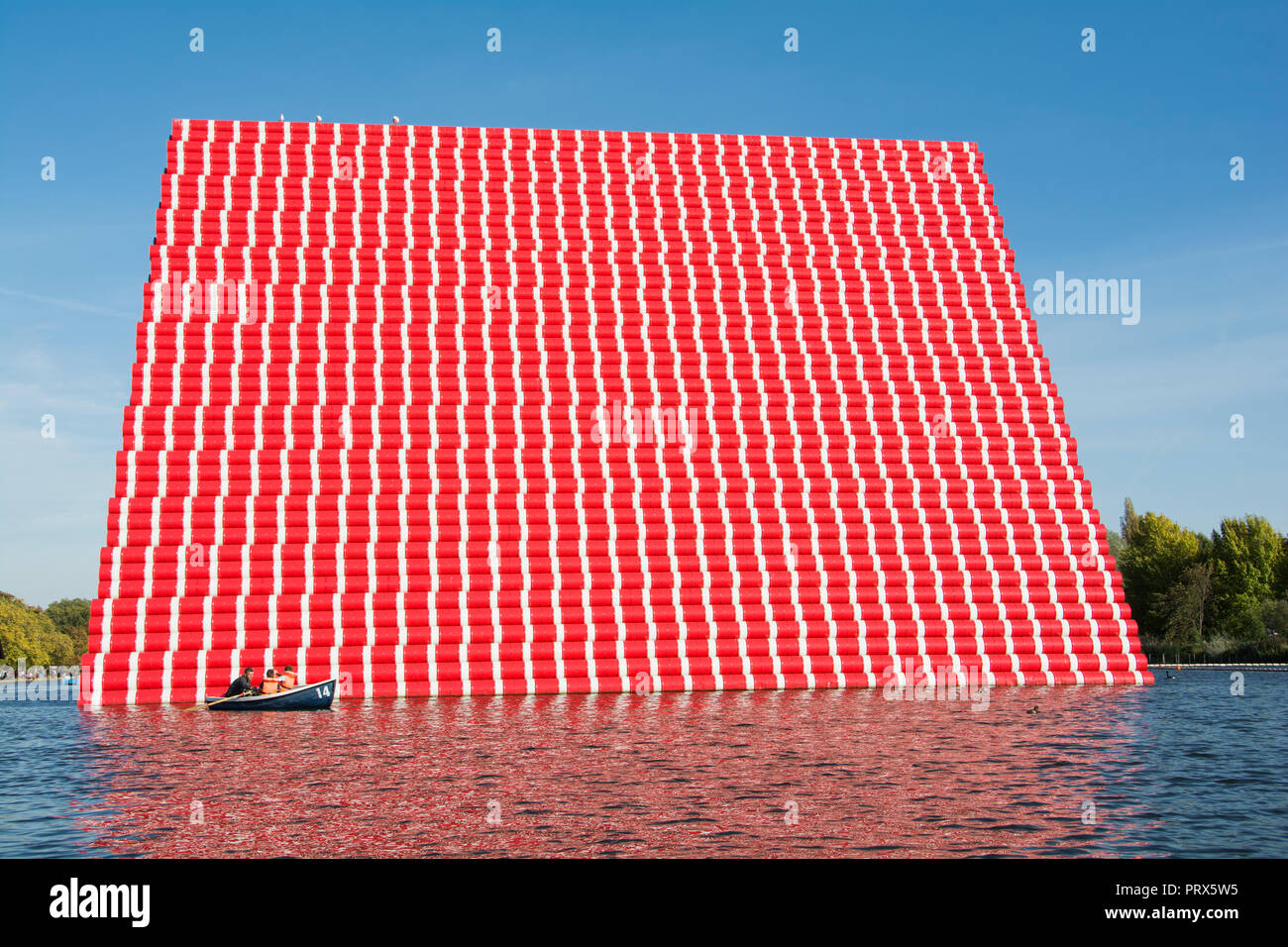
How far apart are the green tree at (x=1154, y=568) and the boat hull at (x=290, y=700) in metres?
50.3

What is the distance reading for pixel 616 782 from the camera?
15414mm

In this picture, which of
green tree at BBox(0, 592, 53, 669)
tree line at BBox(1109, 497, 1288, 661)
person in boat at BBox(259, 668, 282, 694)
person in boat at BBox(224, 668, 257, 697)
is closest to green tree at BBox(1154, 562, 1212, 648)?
tree line at BBox(1109, 497, 1288, 661)

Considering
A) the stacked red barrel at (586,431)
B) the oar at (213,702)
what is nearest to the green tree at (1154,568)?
the stacked red barrel at (586,431)

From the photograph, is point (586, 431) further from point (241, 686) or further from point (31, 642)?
point (31, 642)

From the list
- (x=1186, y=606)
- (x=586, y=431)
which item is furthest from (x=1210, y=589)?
(x=586, y=431)

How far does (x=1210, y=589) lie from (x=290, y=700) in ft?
183

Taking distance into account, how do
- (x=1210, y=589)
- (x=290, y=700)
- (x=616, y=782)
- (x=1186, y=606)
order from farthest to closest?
(x=1210, y=589), (x=1186, y=606), (x=290, y=700), (x=616, y=782)

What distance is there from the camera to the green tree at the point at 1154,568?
2554 inches

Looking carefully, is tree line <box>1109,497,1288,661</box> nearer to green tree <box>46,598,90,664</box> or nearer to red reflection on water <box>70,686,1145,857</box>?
red reflection on water <box>70,686,1145,857</box>

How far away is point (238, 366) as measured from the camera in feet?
117

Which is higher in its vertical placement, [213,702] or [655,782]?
[213,702]
